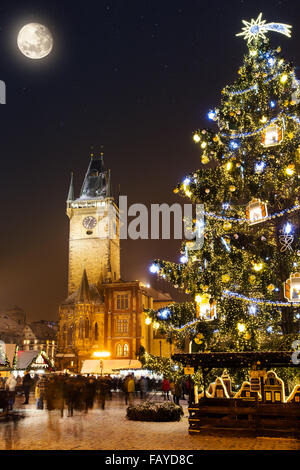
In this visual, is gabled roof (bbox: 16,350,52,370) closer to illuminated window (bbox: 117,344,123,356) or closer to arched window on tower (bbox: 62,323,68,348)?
illuminated window (bbox: 117,344,123,356)

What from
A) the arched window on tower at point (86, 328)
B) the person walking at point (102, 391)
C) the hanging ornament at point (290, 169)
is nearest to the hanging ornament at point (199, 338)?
the hanging ornament at point (290, 169)

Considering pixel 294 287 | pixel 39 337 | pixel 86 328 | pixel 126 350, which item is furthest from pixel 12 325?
pixel 294 287

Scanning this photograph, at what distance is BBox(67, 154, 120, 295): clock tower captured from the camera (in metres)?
67.8

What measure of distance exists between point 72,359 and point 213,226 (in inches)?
1812

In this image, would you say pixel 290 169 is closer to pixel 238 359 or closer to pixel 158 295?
pixel 238 359

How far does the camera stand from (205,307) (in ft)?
48.2

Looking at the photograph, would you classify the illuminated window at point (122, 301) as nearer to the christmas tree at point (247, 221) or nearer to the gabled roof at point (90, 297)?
the gabled roof at point (90, 297)

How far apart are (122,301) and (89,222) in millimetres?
16519

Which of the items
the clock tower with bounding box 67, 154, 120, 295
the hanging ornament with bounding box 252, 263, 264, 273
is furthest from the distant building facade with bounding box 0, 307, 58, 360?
the hanging ornament with bounding box 252, 263, 264, 273

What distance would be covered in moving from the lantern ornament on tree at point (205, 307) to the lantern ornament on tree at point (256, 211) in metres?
2.78

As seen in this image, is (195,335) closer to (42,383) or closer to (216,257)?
(216,257)

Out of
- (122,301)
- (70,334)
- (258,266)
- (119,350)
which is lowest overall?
(119,350)

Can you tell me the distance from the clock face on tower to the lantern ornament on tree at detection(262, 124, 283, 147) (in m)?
57.1

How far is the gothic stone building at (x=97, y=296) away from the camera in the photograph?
190 ft
